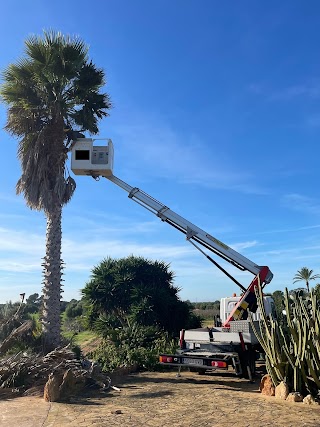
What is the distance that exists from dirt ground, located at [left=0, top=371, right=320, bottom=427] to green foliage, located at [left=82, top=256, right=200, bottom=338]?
A: 9.57 m

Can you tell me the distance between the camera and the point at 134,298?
68.2 ft

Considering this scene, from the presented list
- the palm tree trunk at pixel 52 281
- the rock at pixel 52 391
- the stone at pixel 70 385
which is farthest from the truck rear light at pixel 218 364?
the palm tree trunk at pixel 52 281

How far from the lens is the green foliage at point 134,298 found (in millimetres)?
20008

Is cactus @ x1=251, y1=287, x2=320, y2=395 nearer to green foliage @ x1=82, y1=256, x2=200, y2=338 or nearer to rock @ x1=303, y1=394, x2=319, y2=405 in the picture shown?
rock @ x1=303, y1=394, x2=319, y2=405

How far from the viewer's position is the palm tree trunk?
12625mm

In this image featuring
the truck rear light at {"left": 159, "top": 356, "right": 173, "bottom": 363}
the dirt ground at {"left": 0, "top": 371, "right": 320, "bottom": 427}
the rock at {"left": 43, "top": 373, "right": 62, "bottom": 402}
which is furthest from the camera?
the truck rear light at {"left": 159, "top": 356, "right": 173, "bottom": 363}

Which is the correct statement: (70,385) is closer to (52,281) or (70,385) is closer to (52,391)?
(52,391)

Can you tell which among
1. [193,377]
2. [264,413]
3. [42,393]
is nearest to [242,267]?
[193,377]

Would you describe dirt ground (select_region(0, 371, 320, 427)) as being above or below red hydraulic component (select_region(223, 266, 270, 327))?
below

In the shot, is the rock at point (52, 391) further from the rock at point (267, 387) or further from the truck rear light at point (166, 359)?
the rock at point (267, 387)

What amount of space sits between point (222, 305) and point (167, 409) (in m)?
6.40

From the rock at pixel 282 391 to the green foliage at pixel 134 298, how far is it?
11.2 m

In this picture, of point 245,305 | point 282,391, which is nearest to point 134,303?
point 245,305

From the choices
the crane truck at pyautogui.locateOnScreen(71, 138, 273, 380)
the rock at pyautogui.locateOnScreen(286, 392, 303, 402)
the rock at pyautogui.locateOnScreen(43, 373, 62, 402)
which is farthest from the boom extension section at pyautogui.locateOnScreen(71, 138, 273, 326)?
the rock at pyautogui.locateOnScreen(43, 373, 62, 402)
